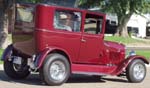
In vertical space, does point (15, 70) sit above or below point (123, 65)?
below

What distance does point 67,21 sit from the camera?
13.0 meters

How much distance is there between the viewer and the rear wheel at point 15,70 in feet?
44.9

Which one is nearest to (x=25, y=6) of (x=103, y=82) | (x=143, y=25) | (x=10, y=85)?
(x=10, y=85)

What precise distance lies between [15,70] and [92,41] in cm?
226

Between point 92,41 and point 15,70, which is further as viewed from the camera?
point 15,70

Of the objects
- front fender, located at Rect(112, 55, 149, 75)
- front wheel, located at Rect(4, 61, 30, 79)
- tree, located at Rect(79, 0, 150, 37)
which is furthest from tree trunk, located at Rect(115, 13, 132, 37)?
front wheel, located at Rect(4, 61, 30, 79)

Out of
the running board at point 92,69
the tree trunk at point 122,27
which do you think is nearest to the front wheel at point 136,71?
the running board at point 92,69

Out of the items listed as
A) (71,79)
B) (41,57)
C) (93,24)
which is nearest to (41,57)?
(41,57)

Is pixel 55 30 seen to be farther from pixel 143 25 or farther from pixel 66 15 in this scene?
pixel 143 25

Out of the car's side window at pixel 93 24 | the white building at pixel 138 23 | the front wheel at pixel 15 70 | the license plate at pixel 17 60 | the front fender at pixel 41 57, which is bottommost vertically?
the white building at pixel 138 23

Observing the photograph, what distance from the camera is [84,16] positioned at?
520 inches

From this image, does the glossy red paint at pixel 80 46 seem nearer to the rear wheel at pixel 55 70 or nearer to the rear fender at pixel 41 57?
the rear fender at pixel 41 57

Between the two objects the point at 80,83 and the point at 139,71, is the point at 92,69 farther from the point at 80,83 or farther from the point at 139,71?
the point at 139,71

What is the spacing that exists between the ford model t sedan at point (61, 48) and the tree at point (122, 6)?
3124 cm
